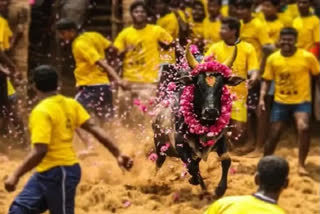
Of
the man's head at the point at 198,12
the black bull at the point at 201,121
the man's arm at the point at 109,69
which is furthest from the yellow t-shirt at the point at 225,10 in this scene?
the black bull at the point at 201,121

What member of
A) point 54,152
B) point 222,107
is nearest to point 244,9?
point 222,107

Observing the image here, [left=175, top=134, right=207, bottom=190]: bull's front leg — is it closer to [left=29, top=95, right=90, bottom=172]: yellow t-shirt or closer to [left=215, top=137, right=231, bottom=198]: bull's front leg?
[left=215, top=137, right=231, bottom=198]: bull's front leg

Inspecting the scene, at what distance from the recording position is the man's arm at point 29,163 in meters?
6.43

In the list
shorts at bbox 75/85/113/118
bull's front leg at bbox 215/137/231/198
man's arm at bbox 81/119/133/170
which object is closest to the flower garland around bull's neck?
bull's front leg at bbox 215/137/231/198

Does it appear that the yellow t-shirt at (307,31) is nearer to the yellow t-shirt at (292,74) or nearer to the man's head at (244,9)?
the man's head at (244,9)

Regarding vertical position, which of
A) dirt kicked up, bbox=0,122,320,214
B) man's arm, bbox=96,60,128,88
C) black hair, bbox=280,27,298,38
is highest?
black hair, bbox=280,27,298,38

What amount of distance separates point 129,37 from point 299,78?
7.29 feet

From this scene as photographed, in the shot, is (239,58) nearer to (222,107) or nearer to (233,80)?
(233,80)

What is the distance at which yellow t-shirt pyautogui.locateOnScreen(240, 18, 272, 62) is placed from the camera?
11.1 m

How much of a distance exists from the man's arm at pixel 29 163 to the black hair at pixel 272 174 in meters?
2.19

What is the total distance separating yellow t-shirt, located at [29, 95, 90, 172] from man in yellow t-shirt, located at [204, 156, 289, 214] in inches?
82.9

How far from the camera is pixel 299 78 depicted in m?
10.5

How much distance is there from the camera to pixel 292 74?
34.0 feet

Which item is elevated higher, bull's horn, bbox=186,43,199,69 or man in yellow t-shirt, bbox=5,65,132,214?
bull's horn, bbox=186,43,199,69
